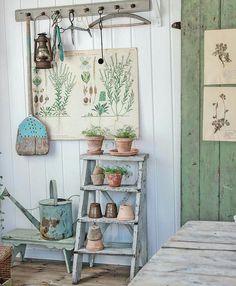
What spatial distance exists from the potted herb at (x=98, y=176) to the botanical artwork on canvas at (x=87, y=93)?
290mm

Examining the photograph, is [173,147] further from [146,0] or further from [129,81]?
[146,0]

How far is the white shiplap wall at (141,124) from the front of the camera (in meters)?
3.16

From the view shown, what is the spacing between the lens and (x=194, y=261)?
1.92 meters

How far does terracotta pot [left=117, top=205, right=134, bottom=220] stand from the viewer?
120 inches

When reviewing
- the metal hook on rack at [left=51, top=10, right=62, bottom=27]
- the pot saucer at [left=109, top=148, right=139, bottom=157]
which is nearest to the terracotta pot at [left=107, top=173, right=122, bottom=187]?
the pot saucer at [left=109, top=148, right=139, bottom=157]

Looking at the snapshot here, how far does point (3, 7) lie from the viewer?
11.3ft

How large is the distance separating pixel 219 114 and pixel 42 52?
122 cm

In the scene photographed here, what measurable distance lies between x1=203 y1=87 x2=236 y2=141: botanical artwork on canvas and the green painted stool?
1.13 meters

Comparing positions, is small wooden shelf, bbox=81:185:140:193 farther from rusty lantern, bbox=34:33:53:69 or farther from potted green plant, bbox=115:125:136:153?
rusty lantern, bbox=34:33:53:69

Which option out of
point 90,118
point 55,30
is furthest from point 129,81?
point 55,30

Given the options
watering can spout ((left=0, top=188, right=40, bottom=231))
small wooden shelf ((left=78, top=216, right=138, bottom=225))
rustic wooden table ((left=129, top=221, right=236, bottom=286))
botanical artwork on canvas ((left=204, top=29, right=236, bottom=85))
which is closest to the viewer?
rustic wooden table ((left=129, top=221, right=236, bottom=286))

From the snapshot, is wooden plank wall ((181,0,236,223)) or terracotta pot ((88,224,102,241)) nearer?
wooden plank wall ((181,0,236,223))

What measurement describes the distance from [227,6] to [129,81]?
2.55ft

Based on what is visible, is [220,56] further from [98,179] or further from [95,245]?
[95,245]
